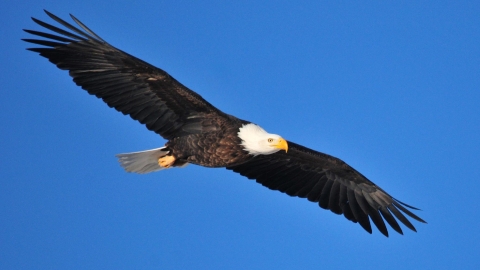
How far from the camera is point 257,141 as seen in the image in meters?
10.3

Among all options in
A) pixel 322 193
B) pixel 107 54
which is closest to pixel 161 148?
pixel 107 54

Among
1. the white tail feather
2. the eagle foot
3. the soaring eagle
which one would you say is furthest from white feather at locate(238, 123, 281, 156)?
the white tail feather

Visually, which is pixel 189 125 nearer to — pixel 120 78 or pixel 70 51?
pixel 120 78

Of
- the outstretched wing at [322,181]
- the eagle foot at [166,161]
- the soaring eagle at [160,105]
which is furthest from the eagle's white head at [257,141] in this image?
the outstretched wing at [322,181]

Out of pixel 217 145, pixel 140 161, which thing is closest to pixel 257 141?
pixel 217 145

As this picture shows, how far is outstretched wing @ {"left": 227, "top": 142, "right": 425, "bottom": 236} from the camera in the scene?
1178 cm

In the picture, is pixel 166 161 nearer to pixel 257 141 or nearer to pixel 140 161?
pixel 140 161

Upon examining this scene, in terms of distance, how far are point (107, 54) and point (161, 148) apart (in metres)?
1.44

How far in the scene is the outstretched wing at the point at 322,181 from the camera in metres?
11.8

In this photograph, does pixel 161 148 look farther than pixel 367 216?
No

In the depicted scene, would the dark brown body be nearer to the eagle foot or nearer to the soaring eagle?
the soaring eagle

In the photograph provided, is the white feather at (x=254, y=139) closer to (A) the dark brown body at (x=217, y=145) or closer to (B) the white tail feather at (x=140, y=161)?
(A) the dark brown body at (x=217, y=145)

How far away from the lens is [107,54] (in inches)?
403

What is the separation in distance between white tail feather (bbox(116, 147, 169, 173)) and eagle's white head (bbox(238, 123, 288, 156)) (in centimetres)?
139
